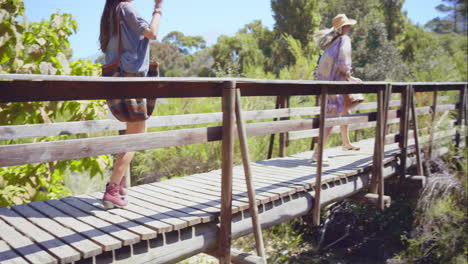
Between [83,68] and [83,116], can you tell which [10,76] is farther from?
[83,68]

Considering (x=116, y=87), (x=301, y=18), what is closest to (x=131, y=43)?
(x=116, y=87)

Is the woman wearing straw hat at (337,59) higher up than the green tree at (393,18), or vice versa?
the green tree at (393,18)

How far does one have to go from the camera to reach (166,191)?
144 inches

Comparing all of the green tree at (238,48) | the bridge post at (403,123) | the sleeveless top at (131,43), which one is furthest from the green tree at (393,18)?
the sleeveless top at (131,43)

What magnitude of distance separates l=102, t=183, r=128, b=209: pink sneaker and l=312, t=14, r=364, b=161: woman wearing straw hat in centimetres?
272

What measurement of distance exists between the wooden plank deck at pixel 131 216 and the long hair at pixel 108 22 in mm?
1170

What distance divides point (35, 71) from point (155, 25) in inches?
70.6

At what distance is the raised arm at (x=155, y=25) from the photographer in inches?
110

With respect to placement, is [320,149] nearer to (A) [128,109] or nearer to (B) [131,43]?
(A) [128,109]

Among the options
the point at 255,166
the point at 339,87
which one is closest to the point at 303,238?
the point at 255,166

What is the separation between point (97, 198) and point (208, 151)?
4.53 metres

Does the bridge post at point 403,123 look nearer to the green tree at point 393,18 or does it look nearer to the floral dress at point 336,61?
the floral dress at point 336,61

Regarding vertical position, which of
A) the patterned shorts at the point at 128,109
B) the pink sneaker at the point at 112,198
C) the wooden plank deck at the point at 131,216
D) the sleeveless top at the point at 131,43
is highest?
the sleeveless top at the point at 131,43

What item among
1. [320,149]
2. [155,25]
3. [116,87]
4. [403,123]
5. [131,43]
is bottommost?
[320,149]
